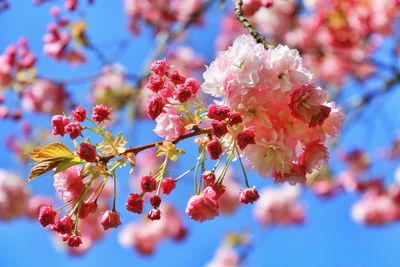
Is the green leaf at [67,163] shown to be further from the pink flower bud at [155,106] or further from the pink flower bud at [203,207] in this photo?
the pink flower bud at [203,207]

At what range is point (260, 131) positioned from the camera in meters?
1.63

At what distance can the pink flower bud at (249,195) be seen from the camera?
5.44 ft

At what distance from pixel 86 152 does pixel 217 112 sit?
35cm

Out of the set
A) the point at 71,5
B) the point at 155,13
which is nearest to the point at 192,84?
the point at 71,5

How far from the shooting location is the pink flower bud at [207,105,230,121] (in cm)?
153

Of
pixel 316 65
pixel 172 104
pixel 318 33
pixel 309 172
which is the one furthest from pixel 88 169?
pixel 316 65

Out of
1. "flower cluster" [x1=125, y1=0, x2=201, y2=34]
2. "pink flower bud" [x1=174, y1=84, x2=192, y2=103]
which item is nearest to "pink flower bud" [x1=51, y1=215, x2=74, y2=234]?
"pink flower bud" [x1=174, y1=84, x2=192, y2=103]

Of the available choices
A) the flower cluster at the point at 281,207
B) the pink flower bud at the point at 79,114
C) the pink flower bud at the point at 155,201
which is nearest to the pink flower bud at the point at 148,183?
the pink flower bud at the point at 155,201

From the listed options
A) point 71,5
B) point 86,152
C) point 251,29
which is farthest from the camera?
point 71,5

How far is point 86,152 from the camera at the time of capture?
1480 mm

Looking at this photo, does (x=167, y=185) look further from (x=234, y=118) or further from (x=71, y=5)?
(x=71, y=5)

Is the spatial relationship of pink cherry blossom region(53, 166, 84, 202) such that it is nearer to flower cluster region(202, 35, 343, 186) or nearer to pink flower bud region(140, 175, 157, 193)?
pink flower bud region(140, 175, 157, 193)

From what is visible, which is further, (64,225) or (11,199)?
(11,199)

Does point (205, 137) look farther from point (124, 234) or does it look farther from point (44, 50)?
point (124, 234)
